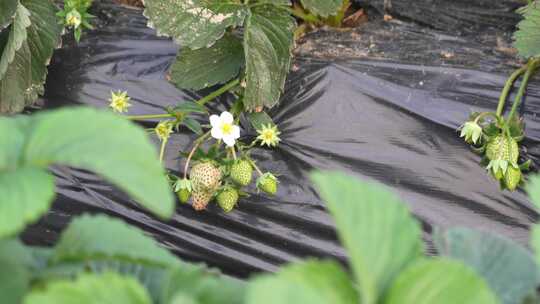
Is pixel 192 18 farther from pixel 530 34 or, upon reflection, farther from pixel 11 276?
pixel 11 276

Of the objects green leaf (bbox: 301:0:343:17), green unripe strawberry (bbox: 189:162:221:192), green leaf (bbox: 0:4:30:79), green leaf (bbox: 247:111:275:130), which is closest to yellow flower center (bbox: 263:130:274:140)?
green leaf (bbox: 247:111:275:130)

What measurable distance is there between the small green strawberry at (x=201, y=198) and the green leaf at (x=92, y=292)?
3.42 feet

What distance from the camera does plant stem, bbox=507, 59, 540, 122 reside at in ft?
4.63

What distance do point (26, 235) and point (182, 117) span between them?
19.2 inches

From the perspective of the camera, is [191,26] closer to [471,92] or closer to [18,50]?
[18,50]

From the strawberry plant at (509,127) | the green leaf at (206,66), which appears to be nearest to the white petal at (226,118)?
the green leaf at (206,66)

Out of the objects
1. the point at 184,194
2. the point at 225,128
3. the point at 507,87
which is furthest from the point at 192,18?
the point at 507,87

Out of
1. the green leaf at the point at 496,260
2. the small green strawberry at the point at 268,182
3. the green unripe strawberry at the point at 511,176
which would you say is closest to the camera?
the green leaf at the point at 496,260

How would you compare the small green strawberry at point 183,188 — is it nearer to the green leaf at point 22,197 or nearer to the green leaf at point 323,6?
the green leaf at point 323,6

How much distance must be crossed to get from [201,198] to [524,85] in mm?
626

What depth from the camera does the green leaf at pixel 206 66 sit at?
59.8 inches

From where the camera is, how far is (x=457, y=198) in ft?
4.91

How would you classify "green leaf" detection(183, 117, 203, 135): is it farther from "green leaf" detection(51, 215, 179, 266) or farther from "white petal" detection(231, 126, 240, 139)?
"green leaf" detection(51, 215, 179, 266)

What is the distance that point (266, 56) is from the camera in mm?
1470
